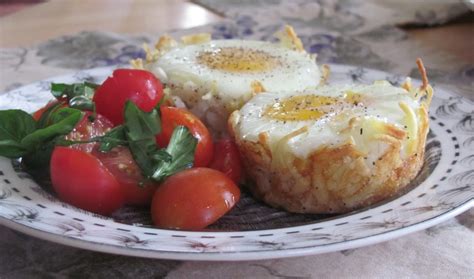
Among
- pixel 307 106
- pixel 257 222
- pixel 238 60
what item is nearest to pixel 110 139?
pixel 257 222

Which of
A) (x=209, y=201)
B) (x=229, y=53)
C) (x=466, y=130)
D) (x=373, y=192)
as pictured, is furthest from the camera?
(x=229, y=53)

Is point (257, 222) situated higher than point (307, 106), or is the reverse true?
point (307, 106)

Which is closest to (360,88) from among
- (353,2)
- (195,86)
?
(195,86)

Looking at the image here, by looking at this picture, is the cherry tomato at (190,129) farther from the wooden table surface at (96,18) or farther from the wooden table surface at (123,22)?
the wooden table surface at (96,18)

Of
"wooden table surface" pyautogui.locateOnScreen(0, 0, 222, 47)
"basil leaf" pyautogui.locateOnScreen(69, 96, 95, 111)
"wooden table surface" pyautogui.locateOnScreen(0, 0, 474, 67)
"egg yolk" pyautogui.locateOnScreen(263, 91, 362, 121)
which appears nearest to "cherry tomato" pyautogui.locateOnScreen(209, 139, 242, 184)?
"egg yolk" pyautogui.locateOnScreen(263, 91, 362, 121)

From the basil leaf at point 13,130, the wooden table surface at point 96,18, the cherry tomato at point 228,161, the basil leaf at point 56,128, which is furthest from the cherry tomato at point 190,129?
the wooden table surface at point 96,18

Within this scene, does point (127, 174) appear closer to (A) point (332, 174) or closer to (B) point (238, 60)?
(A) point (332, 174)

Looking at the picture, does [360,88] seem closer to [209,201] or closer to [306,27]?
[209,201]
